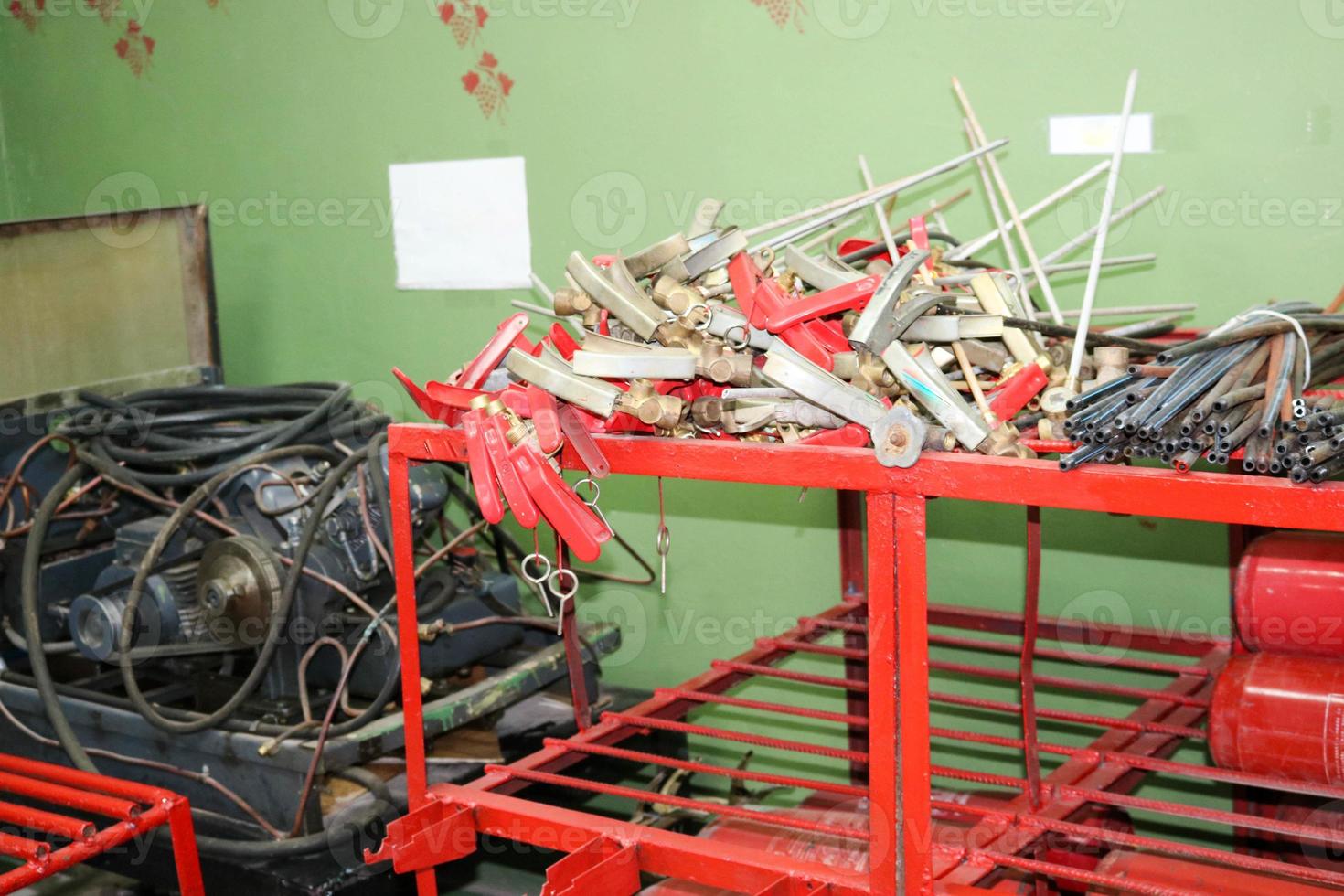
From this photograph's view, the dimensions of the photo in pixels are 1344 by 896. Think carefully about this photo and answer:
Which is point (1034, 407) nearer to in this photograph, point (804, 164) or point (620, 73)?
point (804, 164)

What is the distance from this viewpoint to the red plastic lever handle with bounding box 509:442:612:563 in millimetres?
1651

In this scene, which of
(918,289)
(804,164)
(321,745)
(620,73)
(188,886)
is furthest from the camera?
(620,73)

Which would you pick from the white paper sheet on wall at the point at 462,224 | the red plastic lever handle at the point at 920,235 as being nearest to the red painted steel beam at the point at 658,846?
the red plastic lever handle at the point at 920,235

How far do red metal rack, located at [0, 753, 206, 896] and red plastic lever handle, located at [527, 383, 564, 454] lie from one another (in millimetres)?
829

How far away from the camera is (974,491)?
4.87ft

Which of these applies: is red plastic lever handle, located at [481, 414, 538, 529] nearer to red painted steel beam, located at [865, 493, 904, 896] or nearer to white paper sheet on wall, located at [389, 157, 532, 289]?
red painted steel beam, located at [865, 493, 904, 896]

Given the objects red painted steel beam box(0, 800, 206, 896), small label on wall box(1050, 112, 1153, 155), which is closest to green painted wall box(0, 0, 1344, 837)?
small label on wall box(1050, 112, 1153, 155)

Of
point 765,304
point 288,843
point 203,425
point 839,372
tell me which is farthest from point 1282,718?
point 203,425

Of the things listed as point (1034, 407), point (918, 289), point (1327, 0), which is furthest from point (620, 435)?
point (1327, 0)

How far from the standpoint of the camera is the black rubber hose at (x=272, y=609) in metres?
2.43

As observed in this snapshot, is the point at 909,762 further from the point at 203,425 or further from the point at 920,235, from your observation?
the point at 203,425

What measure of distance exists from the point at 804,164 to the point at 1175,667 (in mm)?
1264

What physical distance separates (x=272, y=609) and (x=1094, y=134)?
5.87 ft

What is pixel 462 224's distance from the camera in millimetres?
3301
